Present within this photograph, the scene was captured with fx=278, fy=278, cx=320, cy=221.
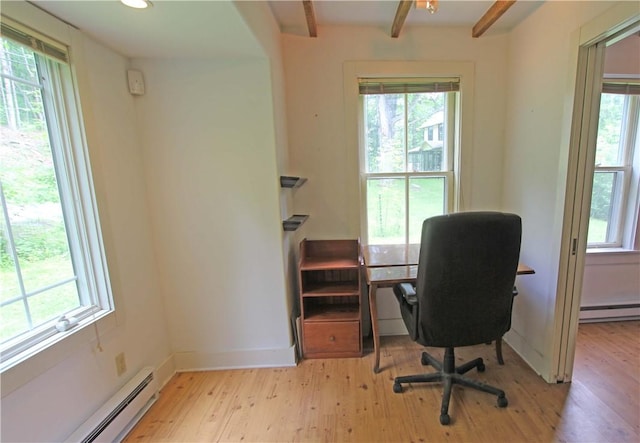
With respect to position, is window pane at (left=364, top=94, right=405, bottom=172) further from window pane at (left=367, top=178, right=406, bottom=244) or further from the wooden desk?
the wooden desk

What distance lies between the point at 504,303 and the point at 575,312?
0.66 meters

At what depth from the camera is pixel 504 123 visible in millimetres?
2199

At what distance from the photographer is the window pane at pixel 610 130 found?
2.33m

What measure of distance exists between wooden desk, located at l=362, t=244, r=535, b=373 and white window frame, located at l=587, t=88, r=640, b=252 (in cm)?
134

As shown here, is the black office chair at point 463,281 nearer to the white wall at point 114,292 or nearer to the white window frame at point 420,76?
the white window frame at point 420,76

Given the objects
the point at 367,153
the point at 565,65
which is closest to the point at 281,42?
the point at 367,153

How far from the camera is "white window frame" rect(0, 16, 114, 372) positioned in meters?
1.30

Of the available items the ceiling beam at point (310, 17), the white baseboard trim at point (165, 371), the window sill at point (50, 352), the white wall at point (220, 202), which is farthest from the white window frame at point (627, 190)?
the window sill at point (50, 352)

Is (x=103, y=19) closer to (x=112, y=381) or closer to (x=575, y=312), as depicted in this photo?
(x=112, y=381)

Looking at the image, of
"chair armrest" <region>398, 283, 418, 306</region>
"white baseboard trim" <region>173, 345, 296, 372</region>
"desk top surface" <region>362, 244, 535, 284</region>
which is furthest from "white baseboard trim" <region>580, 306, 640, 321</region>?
"white baseboard trim" <region>173, 345, 296, 372</region>

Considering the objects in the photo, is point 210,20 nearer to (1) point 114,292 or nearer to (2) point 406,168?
(1) point 114,292

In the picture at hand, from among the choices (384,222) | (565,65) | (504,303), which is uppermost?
(565,65)

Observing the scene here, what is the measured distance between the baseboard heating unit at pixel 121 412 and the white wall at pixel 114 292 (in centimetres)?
5

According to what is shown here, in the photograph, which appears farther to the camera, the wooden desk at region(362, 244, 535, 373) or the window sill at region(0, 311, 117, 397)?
the wooden desk at region(362, 244, 535, 373)
